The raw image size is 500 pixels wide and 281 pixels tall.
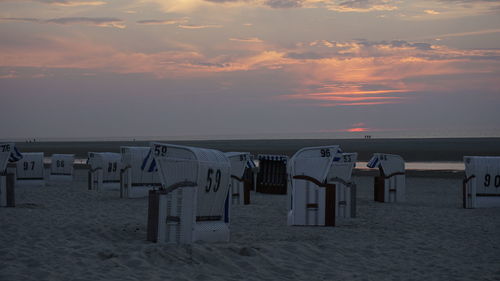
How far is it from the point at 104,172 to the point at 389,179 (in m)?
13.5

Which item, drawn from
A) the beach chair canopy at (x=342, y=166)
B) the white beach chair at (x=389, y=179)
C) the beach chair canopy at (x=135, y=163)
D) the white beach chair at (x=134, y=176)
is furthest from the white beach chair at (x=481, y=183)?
the beach chair canopy at (x=135, y=163)

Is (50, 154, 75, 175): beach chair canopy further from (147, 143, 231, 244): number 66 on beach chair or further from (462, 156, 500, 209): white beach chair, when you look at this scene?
(147, 143, 231, 244): number 66 on beach chair

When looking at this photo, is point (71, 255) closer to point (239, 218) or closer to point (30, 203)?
point (239, 218)

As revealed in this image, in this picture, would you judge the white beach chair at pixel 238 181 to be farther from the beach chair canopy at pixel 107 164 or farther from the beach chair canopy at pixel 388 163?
the beach chair canopy at pixel 107 164

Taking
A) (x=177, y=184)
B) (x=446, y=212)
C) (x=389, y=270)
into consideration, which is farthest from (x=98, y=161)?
(x=389, y=270)

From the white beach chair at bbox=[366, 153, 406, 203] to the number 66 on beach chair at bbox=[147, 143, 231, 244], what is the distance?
1340cm

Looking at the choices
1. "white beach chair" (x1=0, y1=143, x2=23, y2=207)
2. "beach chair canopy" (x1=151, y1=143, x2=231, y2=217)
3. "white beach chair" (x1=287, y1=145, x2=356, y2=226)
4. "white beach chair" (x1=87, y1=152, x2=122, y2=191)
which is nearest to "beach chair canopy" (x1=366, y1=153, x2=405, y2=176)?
"white beach chair" (x1=287, y1=145, x2=356, y2=226)

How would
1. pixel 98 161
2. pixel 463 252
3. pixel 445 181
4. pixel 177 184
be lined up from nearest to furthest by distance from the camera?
pixel 177 184
pixel 463 252
pixel 98 161
pixel 445 181

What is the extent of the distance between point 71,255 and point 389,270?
229 inches

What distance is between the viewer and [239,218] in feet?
62.3

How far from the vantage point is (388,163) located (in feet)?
84.0

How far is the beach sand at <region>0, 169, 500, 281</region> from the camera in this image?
1087 centimetres

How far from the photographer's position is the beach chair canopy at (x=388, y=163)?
25.2m

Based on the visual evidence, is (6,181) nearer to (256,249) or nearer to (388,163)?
(256,249)
